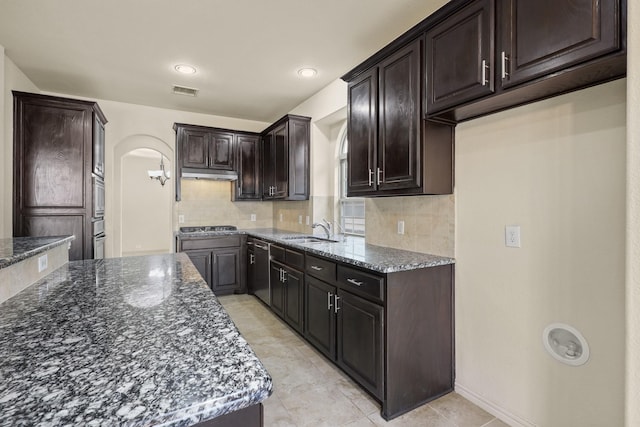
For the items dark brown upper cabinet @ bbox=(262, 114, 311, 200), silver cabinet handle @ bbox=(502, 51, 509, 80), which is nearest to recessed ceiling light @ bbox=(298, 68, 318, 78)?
dark brown upper cabinet @ bbox=(262, 114, 311, 200)

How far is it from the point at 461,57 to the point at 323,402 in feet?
7.46

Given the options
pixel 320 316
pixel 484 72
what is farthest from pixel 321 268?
pixel 484 72

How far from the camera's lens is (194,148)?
177 inches

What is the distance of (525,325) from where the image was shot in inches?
71.5

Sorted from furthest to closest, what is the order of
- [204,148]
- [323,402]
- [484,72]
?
1. [204,148]
2. [323,402]
3. [484,72]

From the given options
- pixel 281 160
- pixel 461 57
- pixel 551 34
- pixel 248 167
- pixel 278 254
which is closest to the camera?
pixel 551 34

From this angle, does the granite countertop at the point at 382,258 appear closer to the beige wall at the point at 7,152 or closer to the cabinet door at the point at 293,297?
the cabinet door at the point at 293,297

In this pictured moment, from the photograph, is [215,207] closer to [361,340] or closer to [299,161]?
[299,161]

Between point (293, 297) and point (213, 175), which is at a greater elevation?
point (213, 175)

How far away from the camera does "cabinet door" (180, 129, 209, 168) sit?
14.6 feet

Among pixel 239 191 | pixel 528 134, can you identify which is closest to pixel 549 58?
pixel 528 134

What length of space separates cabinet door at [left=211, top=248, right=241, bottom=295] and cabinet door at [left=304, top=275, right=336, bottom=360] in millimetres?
1995

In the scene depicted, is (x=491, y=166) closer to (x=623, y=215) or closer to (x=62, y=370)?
(x=623, y=215)

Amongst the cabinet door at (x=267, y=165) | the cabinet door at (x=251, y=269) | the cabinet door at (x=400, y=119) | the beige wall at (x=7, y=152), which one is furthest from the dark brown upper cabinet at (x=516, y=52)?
the beige wall at (x=7, y=152)
